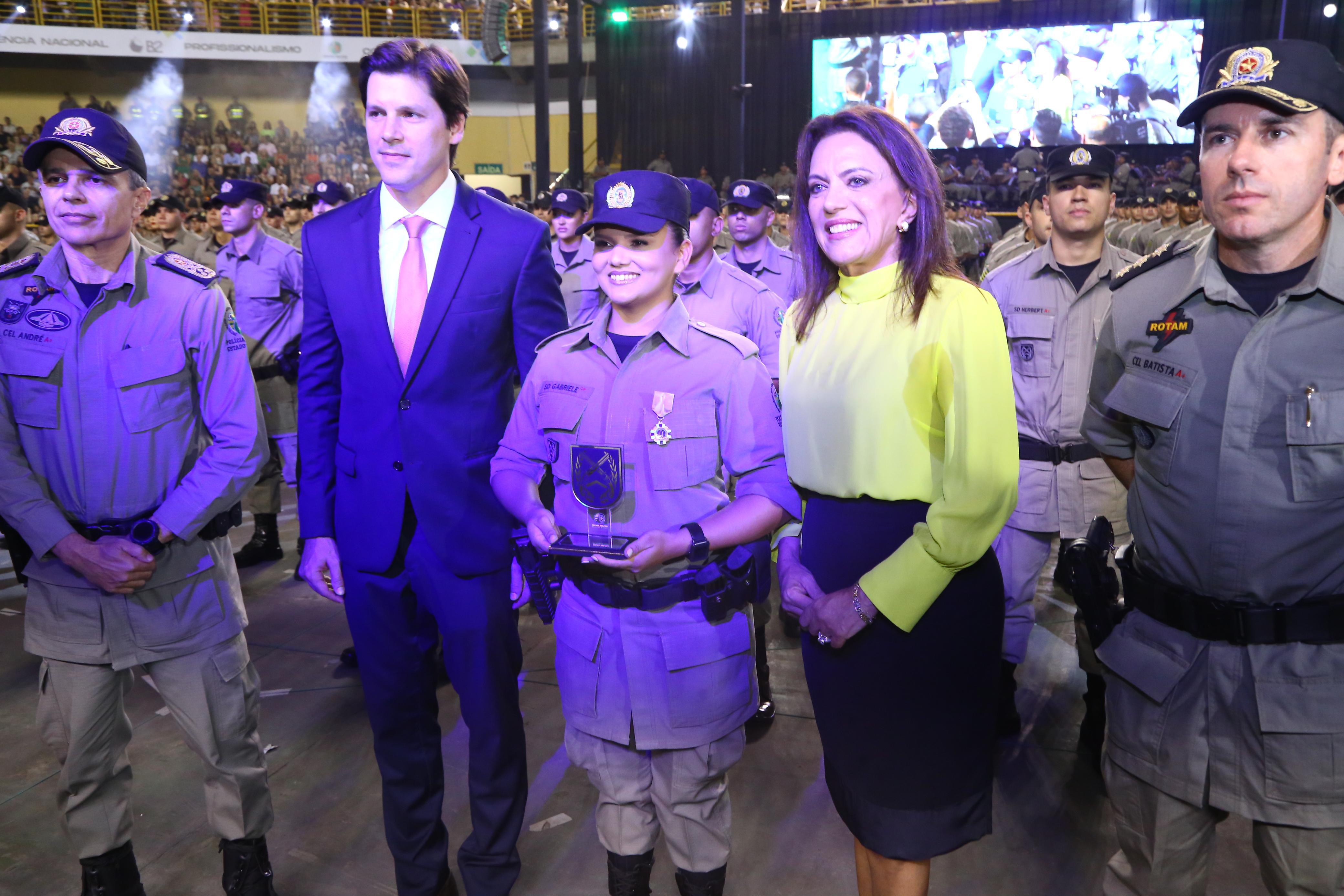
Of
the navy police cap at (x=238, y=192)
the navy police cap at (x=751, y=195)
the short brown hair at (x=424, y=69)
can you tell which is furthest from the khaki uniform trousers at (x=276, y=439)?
the short brown hair at (x=424, y=69)

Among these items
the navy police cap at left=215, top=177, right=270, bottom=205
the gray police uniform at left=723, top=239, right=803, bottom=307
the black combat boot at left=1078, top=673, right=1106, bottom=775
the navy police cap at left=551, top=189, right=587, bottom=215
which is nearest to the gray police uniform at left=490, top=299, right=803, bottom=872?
the black combat boot at left=1078, top=673, right=1106, bottom=775

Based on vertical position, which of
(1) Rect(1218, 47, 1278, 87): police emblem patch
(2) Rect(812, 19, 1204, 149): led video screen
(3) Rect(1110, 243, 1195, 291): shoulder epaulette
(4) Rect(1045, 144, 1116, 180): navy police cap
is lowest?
(3) Rect(1110, 243, 1195, 291): shoulder epaulette

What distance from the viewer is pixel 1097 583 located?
6.05 feet

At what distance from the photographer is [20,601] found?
14.9 feet

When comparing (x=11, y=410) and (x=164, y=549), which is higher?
(x=11, y=410)

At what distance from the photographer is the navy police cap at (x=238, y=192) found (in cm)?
518

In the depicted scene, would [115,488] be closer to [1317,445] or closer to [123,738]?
[123,738]

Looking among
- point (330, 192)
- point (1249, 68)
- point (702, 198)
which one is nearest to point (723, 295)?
point (702, 198)

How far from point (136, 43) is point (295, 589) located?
1992cm

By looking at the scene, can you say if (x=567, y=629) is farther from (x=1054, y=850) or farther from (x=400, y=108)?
(x=1054, y=850)

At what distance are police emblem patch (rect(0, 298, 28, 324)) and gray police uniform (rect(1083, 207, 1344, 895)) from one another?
234 centimetres

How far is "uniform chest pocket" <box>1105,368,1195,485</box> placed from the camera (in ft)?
5.29

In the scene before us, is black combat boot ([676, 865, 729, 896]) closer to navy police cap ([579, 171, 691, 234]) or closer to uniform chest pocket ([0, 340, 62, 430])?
navy police cap ([579, 171, 691, 234])

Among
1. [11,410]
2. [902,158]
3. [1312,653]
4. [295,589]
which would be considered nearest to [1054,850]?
[1312,653]
